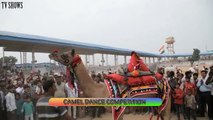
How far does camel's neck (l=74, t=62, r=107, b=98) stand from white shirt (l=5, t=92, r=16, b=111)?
3043 mm

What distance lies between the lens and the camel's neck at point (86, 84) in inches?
211

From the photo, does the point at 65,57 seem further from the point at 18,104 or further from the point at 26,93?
the point at 18,104

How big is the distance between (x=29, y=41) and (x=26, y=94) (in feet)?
5.82

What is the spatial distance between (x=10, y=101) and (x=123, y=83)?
3475mm

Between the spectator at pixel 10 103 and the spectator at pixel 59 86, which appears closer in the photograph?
the spectator at pixel 10 103

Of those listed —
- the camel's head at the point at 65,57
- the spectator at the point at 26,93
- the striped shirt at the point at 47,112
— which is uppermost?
the camel's head at the point at 65,57

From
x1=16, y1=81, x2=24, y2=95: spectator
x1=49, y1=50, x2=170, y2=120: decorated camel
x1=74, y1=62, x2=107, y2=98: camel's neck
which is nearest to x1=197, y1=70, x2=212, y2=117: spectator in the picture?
x1=49, y1=50, x2=170, y2=120: decorated camel

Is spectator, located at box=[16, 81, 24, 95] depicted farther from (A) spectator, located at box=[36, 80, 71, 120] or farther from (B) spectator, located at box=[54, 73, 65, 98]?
(A) spectator, located at box=[36, 80, 71, 120]

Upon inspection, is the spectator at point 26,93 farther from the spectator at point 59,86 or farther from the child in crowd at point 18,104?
the spectator at point 59,86

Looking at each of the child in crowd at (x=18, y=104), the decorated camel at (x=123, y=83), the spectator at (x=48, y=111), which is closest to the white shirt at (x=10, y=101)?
the child in crowd at (x=18, y=104)

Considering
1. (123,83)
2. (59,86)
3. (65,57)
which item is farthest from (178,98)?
(65,57)

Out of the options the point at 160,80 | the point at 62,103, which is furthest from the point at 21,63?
the point at 62,103

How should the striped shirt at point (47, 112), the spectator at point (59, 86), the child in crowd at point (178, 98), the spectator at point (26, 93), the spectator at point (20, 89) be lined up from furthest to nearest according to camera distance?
the child in crowd at point (178, 98), the spectator at point (20, 89), the spectator at point (26, 93), the spectator at point (59, 86), the striped shirt at point (47, 112)

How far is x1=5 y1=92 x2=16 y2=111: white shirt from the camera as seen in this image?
7.70 metres
